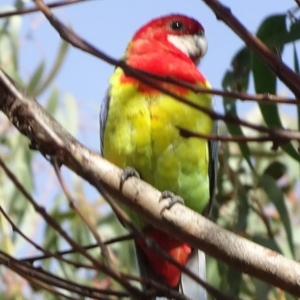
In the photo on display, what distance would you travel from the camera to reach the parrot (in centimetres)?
135

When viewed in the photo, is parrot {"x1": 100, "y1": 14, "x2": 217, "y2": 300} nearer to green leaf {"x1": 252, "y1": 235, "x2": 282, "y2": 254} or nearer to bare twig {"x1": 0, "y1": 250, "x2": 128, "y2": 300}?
green leaf {"x1": 252, "y1": 235, "x2": 282, "y2": 254}

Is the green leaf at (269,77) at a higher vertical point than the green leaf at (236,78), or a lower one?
lower

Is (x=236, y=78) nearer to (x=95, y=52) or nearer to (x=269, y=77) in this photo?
(x=269, y=77)

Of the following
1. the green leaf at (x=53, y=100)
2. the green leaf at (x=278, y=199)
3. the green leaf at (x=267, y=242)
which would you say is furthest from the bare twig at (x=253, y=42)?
the green leaf at (x=53, y=100)

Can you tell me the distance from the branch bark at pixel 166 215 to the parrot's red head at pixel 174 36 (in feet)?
2.41

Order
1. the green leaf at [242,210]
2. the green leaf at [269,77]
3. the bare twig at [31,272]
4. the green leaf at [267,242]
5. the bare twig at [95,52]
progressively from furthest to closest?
the green leaf at [242,210] < the green leaf at [267,242] < the green leaf at [269,77] < the bare twig at [31,272] < the bare twig at [95,52]

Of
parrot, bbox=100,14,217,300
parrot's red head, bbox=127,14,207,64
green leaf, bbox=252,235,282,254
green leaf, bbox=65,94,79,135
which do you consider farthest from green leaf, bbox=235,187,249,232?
green leaf, bbox=65,94,79,135

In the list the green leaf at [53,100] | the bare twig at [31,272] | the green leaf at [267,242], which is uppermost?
the green leaf at [53,100]

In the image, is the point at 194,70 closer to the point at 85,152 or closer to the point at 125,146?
the point at 125,146

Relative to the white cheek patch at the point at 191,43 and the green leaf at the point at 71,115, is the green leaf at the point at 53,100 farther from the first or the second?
the white cheek patch at the point at 191,43

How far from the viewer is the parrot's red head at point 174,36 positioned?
67.4 inches

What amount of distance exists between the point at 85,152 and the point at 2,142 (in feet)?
3.55

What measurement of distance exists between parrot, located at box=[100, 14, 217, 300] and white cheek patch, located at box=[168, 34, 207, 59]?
0.14 metres

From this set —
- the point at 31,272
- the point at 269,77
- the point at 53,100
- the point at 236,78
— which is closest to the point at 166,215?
the point at 31,272
